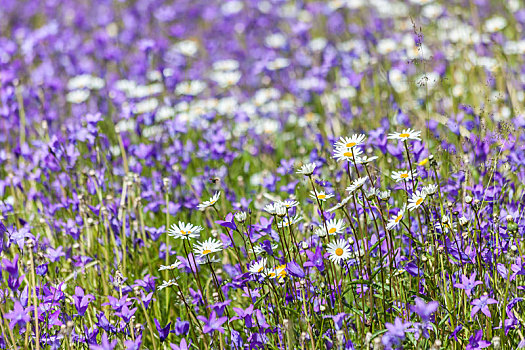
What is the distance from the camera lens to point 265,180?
10.4ft

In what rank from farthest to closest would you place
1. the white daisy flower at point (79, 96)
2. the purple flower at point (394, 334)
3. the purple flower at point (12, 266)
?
the white daisy flower at point (79, 96)
the purple flower at point (12, 266)
the purple flower at point (394, 334)

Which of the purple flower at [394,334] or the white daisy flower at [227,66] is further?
the white daisy flower at [227,66]

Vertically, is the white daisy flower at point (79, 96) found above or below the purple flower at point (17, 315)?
above

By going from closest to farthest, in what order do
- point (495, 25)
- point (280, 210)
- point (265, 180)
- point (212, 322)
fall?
point (212, 322), point (280, 210), point (265, 180), point (495, 25)

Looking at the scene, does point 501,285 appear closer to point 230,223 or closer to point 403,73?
point 230,223

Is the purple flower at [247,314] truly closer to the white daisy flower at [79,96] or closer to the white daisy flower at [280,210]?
the white daisy flower at [280,210]

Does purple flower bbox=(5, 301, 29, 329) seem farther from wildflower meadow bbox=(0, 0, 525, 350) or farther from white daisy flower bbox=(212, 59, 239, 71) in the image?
white daisy flower bbox=(212, 59, 239, 71)

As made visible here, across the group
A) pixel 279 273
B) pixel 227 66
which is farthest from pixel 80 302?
pixel 227 66

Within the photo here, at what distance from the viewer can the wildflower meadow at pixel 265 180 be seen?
6.73 ft

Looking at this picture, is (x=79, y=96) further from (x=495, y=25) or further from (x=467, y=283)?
(x=467, y=283)

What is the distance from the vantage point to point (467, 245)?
2.22 meters

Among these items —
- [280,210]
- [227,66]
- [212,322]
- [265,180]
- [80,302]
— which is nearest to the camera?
[212,322]

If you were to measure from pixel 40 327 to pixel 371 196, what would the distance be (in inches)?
47.0

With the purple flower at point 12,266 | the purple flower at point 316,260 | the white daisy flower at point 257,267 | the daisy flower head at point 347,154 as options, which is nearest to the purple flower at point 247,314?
the white daisy flower at point 257,267
